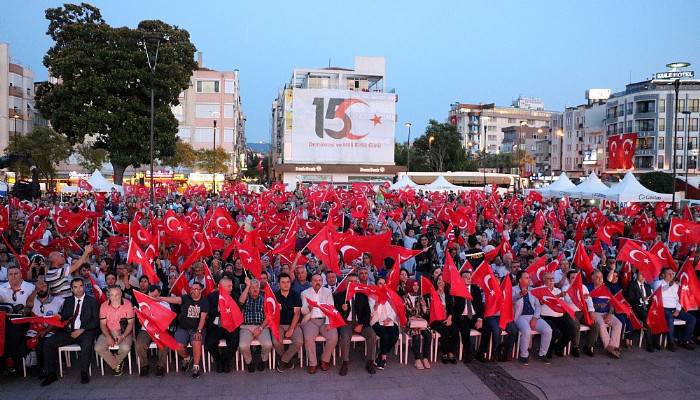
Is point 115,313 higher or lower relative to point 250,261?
lower

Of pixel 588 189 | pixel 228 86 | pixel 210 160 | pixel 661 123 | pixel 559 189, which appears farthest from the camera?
pixel 661 123

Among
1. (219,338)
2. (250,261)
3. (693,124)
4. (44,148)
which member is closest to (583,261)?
(250,261)

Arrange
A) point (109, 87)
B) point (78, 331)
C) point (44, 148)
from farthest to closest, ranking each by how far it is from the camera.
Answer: point (44, 148) → point (109, 87) → point (78, 331)

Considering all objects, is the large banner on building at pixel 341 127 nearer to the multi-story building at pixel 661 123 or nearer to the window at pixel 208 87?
the window at pixel 208 87

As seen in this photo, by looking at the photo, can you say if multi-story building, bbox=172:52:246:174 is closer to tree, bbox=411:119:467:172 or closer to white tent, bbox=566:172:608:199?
tree, bbox=411:119:467:172

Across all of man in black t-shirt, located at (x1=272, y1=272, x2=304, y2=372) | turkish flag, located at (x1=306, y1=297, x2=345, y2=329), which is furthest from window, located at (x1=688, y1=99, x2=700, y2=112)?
man in black t-shirt, located at (x1=272, y1=272, x2=304, y2=372)

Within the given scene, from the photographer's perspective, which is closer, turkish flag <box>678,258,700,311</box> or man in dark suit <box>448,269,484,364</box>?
man in dark suit <box>448,269,484,364</box>

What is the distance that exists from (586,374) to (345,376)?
12.0 ft

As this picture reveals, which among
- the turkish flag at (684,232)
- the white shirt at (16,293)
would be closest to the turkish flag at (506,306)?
the turkish flag at (684,232)

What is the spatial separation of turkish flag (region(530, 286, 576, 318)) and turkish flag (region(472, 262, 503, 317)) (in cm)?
75

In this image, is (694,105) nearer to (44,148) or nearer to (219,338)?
(44,148)

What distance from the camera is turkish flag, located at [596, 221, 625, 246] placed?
50.6 feet

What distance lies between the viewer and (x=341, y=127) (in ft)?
220

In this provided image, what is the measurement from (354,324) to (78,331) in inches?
159
